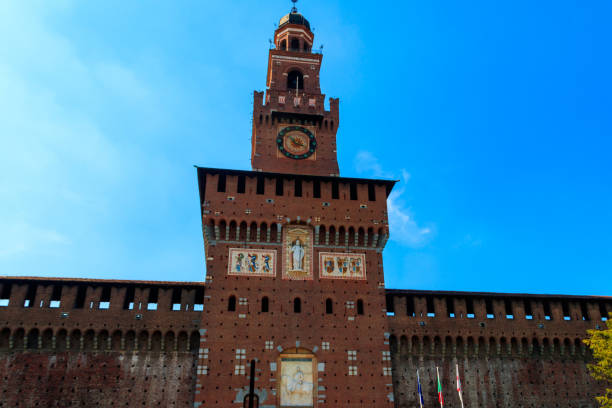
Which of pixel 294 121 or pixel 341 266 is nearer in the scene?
pixel 341 266

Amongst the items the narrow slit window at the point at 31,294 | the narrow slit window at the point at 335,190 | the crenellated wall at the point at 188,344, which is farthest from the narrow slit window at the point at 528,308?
the narrow slit window at the point at 31,294

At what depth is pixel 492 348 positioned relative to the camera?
31578 millimetres

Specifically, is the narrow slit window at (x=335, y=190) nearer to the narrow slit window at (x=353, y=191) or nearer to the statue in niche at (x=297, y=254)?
the narrow slit window at (x=353, y=191)

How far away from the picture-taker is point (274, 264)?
97.1ft

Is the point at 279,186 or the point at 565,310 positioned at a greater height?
the point at 279,186

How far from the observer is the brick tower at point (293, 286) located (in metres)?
27.0

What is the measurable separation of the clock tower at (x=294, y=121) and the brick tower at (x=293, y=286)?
153mm

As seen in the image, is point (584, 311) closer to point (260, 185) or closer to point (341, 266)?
point (341, 266)

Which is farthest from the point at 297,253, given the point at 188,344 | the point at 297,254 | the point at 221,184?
the point at 188,344

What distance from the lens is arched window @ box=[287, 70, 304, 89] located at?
38.7m

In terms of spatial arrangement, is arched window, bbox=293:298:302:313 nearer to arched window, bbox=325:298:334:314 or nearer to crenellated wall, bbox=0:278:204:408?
arched window, bbox=325:298:334:314

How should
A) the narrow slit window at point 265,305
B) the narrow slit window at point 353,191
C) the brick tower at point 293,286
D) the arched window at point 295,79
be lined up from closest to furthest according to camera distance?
the brick tower at point 293,286, the narrow slit window at point 265,305, the narrow slit window at point 353,191, the arched window at point 295,79

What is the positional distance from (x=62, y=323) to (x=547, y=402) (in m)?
27.8

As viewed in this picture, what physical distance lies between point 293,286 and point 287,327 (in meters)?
2.29
